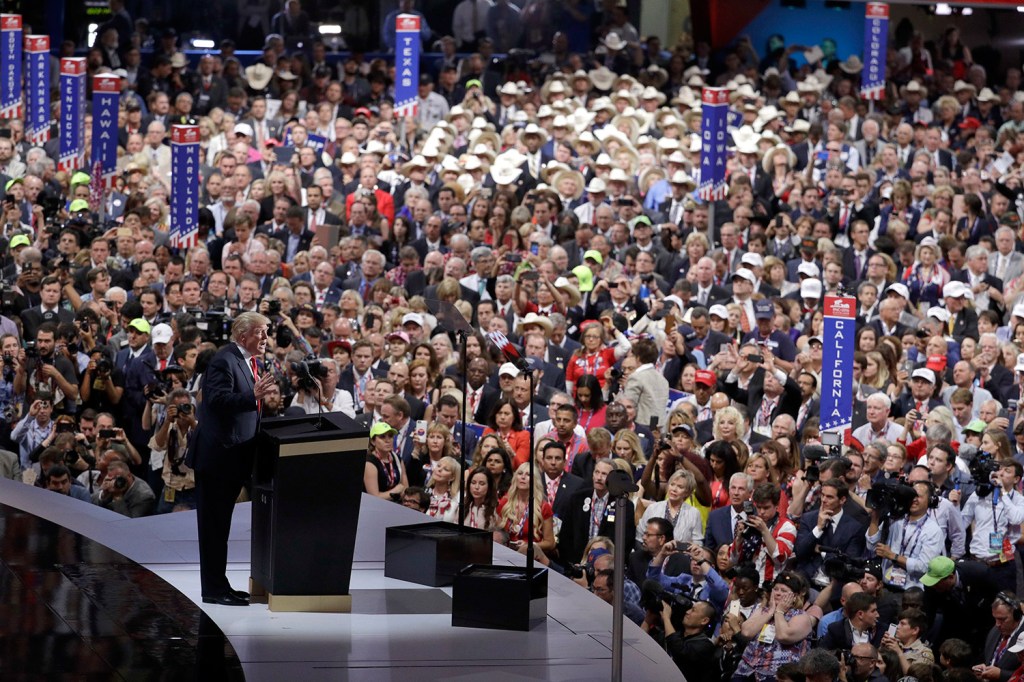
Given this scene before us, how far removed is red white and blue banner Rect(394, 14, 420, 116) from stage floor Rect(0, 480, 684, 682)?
1265 cm

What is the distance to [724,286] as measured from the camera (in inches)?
571

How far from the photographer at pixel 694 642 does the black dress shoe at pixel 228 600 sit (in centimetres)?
262

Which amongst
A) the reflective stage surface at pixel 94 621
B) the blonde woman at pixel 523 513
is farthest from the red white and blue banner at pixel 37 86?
the reflective stage surface at pixel 94 621

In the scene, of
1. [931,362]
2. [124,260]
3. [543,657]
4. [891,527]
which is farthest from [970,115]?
[543,657]

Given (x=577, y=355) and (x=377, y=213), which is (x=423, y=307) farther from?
(x=377, y=213)

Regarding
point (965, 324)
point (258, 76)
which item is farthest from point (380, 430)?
point (258, 76)

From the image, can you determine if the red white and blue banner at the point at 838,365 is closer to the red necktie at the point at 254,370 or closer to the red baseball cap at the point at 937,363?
the red baseball cap at the point at 937,363

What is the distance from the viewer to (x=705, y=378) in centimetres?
1175

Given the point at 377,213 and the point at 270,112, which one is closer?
the point at 377,213

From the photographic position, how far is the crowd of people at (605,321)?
9492 millimetres

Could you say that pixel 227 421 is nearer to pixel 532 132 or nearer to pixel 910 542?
pixel 910 542

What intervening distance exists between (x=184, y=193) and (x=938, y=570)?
8268 millimetres

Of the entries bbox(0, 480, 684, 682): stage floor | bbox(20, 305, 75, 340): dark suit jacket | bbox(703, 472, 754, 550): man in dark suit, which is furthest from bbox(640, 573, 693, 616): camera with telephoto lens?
bbox(20, 305, 75, 340): dark suit jacket

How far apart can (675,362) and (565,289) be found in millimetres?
1792
